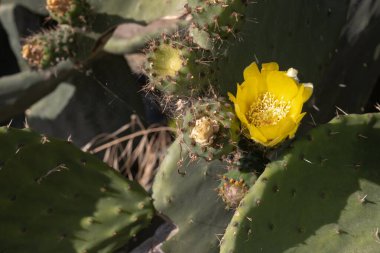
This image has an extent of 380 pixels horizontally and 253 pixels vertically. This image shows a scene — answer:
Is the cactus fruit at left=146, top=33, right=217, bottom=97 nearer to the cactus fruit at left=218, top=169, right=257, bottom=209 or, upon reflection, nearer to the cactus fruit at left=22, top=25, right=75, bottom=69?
the cactus fruit at left=218, top=169, right=257, bottom=209

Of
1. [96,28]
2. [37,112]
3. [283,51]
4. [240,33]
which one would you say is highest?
[240,33]

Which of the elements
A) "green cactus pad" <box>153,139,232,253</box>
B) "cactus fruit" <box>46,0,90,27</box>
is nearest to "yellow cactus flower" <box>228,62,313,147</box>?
"green cactus pad" <box>153,139,232,253</box>

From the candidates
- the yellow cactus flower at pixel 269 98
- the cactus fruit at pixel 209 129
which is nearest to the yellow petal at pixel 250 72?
the yellow cactus flower at pixel 269 98

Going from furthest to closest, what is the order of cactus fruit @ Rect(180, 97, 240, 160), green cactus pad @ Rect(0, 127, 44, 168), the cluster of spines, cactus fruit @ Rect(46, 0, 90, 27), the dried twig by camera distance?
the dried twig → cactus fruit @ Rect(46, 0, 90, 27) → green cactus pad @ Rect(0, 127, 44, 168) → the cluster of spines → cactus fruit @ Rect(180, 97, 240, 160)

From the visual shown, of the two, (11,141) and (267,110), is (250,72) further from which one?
(11,141)

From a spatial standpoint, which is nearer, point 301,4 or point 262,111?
point 262,111

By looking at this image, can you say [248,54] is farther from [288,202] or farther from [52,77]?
[52,77]

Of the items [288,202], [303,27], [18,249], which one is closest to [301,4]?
[303,27]

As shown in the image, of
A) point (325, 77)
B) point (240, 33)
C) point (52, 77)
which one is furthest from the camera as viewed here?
point (52, 77)

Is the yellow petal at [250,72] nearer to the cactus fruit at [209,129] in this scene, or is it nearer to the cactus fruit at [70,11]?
the cactus fruit at [209,129]
